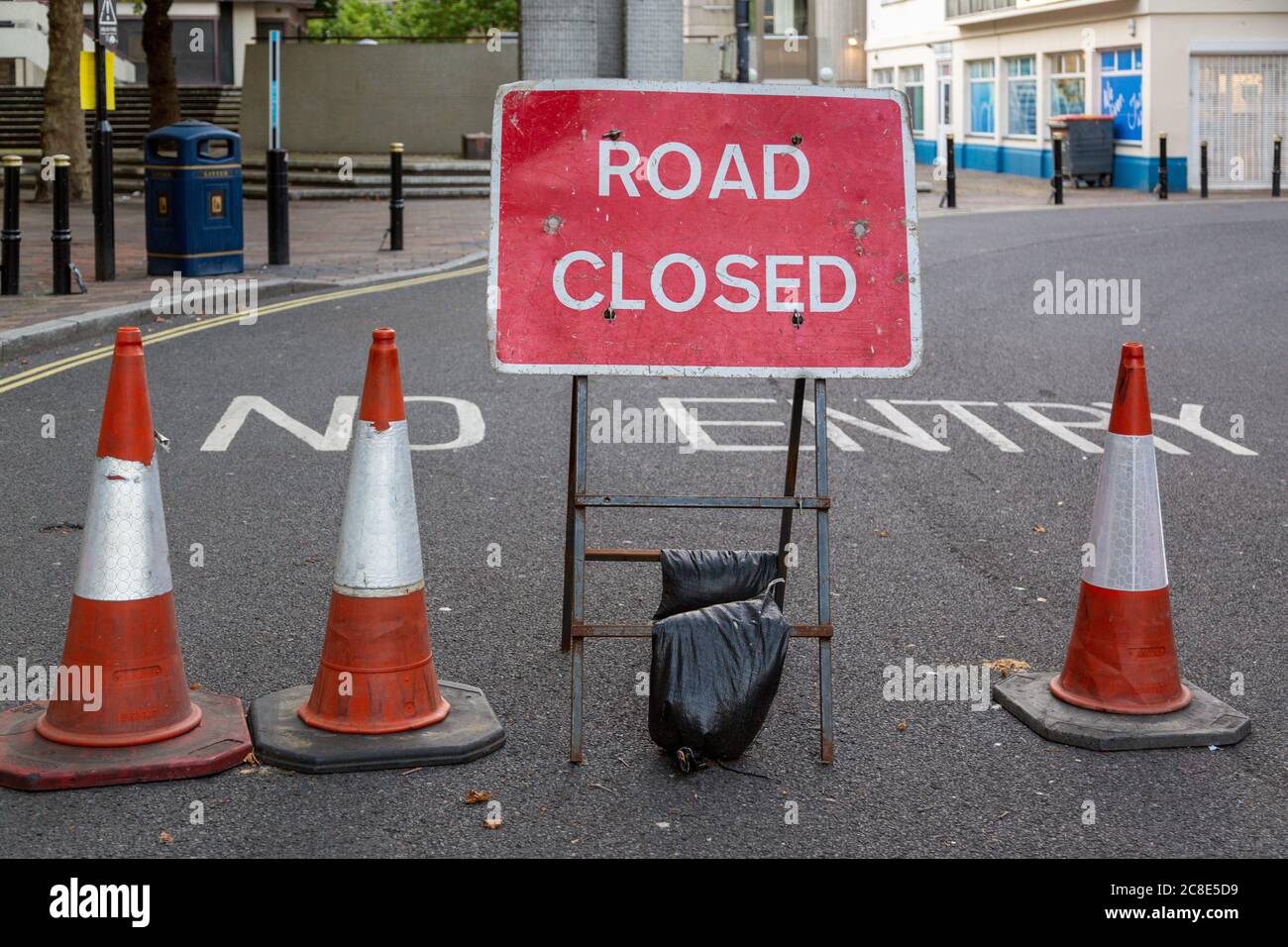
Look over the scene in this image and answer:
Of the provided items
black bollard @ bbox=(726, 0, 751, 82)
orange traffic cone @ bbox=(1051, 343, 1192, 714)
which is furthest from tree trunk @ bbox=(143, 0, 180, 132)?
orange traffic cone @ bbox=(1051, 343, 1192, 714)

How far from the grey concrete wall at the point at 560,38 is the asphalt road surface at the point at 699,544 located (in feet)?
50.9

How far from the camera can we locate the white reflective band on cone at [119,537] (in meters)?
4.45

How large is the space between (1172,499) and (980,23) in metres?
36.0

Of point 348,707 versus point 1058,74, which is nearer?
point 348,707

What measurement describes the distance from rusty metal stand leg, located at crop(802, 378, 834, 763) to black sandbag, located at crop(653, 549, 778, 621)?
171 millimetres

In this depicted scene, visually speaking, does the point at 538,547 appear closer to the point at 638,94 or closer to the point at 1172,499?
the point at 638,94

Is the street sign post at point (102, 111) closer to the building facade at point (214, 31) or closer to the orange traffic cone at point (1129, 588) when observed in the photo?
the orange traffic cone at point (1129, 588)

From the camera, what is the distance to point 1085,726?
15.4 feet

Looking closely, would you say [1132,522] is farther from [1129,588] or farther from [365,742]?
[365,742]

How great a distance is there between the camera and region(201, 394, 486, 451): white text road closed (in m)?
8.75

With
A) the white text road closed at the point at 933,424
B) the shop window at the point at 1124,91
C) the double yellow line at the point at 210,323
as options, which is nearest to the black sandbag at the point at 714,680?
the white text road closed at the point at 933,424

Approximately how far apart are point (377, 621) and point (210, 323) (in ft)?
30.2

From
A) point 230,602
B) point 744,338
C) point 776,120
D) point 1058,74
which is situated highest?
point 1058,74
